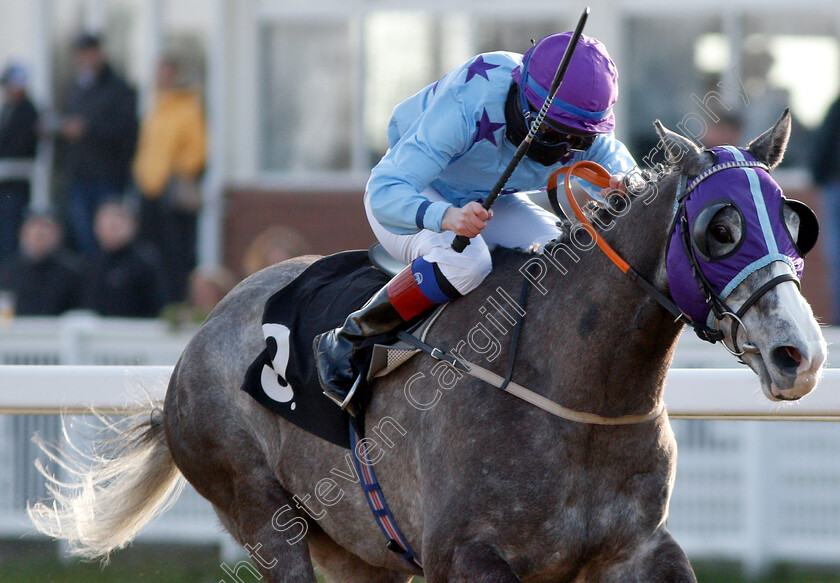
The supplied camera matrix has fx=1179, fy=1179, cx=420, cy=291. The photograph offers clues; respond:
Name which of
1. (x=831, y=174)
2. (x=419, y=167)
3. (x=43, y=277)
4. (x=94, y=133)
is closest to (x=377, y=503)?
(x=419, y=167)

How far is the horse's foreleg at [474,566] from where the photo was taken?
8.94 feet

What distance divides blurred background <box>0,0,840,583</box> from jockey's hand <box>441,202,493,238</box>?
3.28m

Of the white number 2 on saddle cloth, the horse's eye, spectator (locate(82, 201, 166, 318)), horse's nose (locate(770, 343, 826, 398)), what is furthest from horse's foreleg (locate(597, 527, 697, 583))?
spectator (locate(82, 201, 166, 318))

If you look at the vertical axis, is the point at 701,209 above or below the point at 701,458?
above

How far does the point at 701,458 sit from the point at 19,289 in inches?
183

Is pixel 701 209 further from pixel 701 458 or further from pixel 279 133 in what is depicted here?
pixel 279 133

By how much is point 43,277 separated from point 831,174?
16.5ft

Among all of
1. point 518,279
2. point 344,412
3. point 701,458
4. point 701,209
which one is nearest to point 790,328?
point 701,209

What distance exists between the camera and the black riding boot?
123 inches

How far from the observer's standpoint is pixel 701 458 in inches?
229

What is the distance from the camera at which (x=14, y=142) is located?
9039 mm

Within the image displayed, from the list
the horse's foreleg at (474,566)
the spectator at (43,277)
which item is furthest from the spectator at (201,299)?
the horse's foreleg at (474,566)

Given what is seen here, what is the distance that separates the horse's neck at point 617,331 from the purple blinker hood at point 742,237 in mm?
103

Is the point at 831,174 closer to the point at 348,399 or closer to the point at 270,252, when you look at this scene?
the point at 270,252
